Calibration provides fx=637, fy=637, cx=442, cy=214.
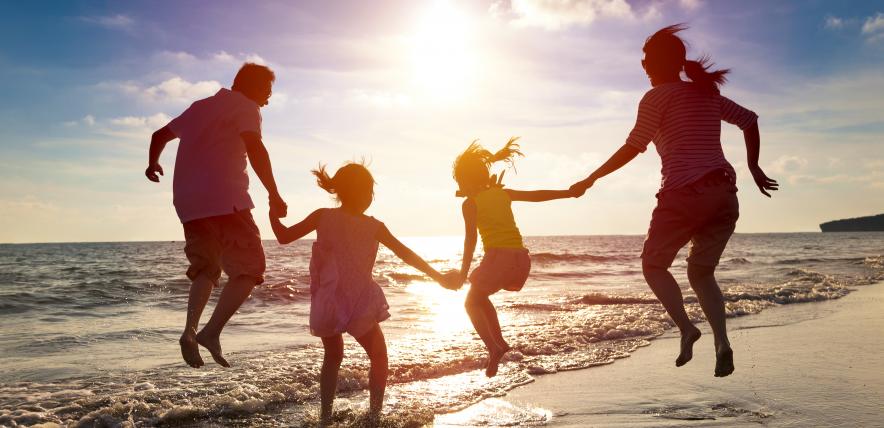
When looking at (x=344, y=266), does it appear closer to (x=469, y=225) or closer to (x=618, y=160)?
(x=469, y=225)

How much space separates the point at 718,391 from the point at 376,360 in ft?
10.9

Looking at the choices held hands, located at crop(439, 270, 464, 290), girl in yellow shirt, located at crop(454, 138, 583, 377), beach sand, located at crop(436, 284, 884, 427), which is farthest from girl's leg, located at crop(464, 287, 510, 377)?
beach sand, located at crop(436, 284, 884, 427)

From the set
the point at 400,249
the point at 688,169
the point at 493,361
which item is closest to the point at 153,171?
the point at 400,249

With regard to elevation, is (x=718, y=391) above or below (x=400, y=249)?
below

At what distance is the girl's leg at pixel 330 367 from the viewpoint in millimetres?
4766

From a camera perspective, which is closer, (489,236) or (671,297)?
(671,297)

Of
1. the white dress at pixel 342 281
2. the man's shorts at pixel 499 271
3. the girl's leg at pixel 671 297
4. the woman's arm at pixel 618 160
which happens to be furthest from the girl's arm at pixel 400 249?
the girl's leg at pixel 671 297

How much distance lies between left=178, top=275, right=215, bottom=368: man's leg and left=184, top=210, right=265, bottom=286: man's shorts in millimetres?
72

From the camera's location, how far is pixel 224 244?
190 inches

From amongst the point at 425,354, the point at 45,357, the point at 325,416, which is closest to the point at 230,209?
the point at 325,416

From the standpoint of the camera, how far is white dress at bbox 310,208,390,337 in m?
4.65

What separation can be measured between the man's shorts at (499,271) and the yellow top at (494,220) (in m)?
0.07

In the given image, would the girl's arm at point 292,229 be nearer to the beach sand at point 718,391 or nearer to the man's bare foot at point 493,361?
the man's bare foot at point 493,361

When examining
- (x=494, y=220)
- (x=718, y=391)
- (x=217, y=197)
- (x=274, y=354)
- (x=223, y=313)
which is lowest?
(x=274, y=354)
